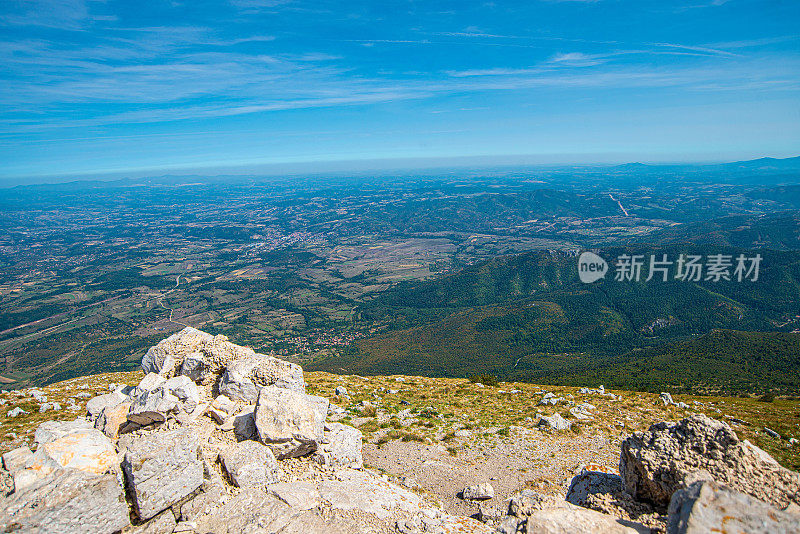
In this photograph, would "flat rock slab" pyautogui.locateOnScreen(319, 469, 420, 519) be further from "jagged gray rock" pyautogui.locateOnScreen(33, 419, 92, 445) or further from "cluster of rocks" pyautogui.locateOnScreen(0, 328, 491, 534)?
"jagged gray rock" pyautogui.locateOnScreen(33, 419, 92, 445)

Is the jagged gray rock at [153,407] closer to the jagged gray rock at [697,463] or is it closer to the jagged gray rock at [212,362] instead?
the jagged gray rock at [212,362]

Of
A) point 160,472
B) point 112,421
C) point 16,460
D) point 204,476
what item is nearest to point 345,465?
point 204,476

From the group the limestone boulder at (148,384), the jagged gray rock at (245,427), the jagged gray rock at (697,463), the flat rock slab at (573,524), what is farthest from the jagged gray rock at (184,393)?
the jagged gray rock at (697,463)

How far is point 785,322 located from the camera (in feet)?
587

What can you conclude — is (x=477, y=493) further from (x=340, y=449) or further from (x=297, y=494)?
(x=297, y=494)

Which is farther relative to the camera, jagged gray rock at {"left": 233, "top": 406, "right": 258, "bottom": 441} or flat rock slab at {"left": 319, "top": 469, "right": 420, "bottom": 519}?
jagged gray rock at {"left": 233, "top": 406, "right": 258, "bottom": 441}

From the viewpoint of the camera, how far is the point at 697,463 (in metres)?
11.7

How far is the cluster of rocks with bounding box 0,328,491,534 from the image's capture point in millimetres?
11656

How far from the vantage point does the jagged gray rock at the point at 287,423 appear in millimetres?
16422

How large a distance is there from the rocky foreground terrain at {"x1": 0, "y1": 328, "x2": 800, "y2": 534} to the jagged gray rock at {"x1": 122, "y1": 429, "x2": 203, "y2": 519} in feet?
0.17

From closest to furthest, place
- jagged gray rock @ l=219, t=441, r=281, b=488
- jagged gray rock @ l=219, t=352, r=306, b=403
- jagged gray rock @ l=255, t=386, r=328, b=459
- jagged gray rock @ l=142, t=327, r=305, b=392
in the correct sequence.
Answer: jagged gray rock @ l=219, t=441, r=281, b=488
jagged gray rock @ l=255, t=386, r=328, b=459
jagged gray rock @ l=219, t=352, r=306, b=403
jagged gray rock @ l=142, t=327, r=305, b=392

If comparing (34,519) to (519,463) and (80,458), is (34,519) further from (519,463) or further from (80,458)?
(519,463)

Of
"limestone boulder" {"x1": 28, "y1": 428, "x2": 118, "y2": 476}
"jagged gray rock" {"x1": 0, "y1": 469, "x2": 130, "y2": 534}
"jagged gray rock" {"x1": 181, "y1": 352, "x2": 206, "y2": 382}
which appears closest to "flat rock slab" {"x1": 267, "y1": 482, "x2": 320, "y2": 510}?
"jagged gray rock" {"x1": 0, "y1": 469, "x2": 130, "y2": 534}

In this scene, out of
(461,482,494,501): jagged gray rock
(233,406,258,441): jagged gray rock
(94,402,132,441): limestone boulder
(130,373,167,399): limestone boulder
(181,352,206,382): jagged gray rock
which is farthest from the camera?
(181,352,206,382): jagged gray rock
